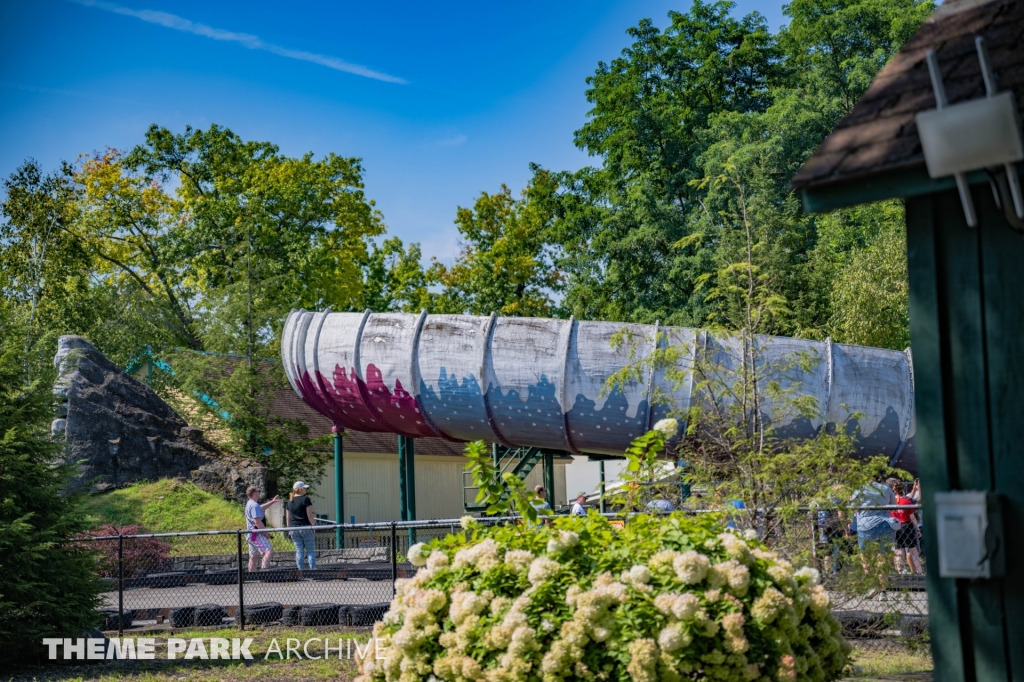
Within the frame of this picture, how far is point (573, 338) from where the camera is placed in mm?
18984

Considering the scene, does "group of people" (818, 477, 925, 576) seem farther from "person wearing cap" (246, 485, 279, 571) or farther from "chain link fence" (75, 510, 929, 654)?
"person wearing cap" (246, 485, 279, 571)

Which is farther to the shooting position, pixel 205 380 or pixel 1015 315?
pixel 205 380

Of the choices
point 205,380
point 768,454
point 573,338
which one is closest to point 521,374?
point 573,338

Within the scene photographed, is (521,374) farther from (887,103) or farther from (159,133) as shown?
(159,133)

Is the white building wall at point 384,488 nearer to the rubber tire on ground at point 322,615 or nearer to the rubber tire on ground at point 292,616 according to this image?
the rubber tire on ground at point 292,616

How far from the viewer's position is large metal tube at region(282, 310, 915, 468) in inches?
742

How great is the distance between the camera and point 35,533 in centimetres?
1007

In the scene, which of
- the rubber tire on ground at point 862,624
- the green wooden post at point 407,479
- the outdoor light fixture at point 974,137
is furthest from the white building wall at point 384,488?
the outdoor light fixture at point 974,137

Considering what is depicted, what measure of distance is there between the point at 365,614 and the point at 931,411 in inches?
354

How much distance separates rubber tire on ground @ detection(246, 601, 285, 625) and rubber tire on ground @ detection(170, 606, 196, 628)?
639mm

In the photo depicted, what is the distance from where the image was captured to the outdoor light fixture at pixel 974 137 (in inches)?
156

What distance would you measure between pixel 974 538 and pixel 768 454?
16.5ft

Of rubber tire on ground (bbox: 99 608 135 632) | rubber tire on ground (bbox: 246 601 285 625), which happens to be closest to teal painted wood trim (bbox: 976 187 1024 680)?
rubber tire on ground (bbox: 246 601 285 625)

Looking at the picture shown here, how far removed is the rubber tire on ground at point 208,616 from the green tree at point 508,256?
1067 inches
